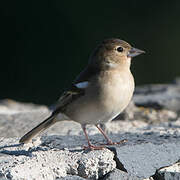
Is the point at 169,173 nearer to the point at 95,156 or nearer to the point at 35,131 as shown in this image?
the point at 95,156

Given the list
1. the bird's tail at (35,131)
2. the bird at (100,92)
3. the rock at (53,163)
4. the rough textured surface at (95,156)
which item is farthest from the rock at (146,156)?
the bird's tail at (35,131)

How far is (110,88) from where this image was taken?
4.33 m

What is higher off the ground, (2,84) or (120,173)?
(120,173)

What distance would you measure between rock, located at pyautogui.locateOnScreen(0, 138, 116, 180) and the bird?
0.21 m

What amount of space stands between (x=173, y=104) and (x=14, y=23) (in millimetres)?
6837

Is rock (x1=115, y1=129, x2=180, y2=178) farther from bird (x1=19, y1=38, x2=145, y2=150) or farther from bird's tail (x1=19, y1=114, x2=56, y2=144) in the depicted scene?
bird's tail (x1=19, y1=114, x2=56, y2=144)

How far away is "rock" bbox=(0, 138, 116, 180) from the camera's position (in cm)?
354

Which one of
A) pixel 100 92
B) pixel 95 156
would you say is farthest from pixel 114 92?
pixel 95 156

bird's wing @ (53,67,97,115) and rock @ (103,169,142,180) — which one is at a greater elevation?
bird's wing @ (53,67,97,115)

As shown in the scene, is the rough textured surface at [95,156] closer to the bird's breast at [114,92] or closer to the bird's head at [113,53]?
the bird's breast at [114,92]

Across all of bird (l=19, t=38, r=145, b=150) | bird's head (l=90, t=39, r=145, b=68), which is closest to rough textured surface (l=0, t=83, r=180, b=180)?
bird (l=19, t=38, r=145, b=150)

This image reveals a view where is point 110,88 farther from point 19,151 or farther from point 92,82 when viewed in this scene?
point 19,151

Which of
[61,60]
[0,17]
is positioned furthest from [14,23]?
[61,60]

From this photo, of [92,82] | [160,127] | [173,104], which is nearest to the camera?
[92,82]
